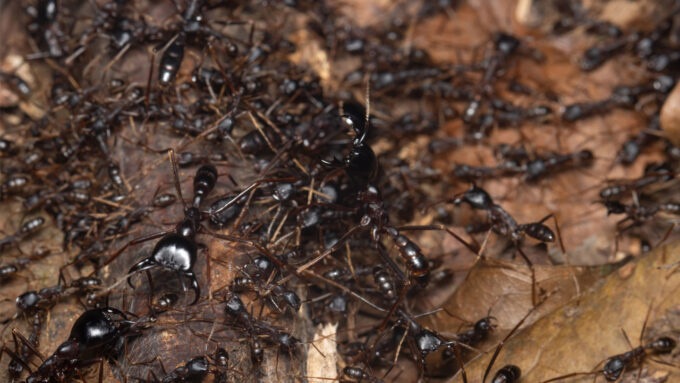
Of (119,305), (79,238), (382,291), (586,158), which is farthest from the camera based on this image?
(586,158)

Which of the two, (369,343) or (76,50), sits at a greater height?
(76,50)

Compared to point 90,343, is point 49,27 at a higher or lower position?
higher

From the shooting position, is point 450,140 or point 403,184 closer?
point 403,184

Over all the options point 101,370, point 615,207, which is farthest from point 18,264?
point 615,207

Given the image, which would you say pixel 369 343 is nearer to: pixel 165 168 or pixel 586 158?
pixel 165 168

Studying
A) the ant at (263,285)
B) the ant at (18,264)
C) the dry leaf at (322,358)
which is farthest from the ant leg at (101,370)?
the ant at (18,264)

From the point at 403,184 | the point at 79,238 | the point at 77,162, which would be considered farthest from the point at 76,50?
the point at 403,184

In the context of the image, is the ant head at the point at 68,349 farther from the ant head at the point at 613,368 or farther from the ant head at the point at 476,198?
the ant head at the point at 613,368

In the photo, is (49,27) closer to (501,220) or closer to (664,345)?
(501,220)
